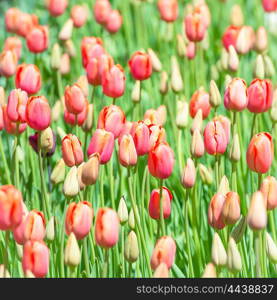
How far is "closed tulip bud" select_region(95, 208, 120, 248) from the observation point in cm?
200

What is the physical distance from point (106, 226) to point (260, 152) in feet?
1.60

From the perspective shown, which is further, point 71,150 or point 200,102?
point 200,102

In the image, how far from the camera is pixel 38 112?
2.44m

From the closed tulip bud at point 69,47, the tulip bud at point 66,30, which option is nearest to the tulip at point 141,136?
the tulip bud at point 66,30

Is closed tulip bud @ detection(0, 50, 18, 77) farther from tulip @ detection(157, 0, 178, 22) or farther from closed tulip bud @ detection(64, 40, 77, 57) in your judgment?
tulip @ detection(157, 0, 178, 22)

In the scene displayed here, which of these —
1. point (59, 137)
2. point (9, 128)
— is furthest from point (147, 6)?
point (9, 128)

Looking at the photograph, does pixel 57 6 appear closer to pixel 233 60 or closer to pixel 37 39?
pixel 37 39

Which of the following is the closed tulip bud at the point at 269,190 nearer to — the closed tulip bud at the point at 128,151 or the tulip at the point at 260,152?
the tulip at the point at 260,152

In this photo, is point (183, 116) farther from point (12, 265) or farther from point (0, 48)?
point (0, 48)

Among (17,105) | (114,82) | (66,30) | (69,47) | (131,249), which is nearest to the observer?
(131,249)

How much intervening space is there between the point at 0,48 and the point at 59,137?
169 centimetres

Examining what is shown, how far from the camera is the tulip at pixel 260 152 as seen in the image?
2.23 metres

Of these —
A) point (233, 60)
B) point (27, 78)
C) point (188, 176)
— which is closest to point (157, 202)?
point (188, 176)

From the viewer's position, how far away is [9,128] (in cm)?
272
